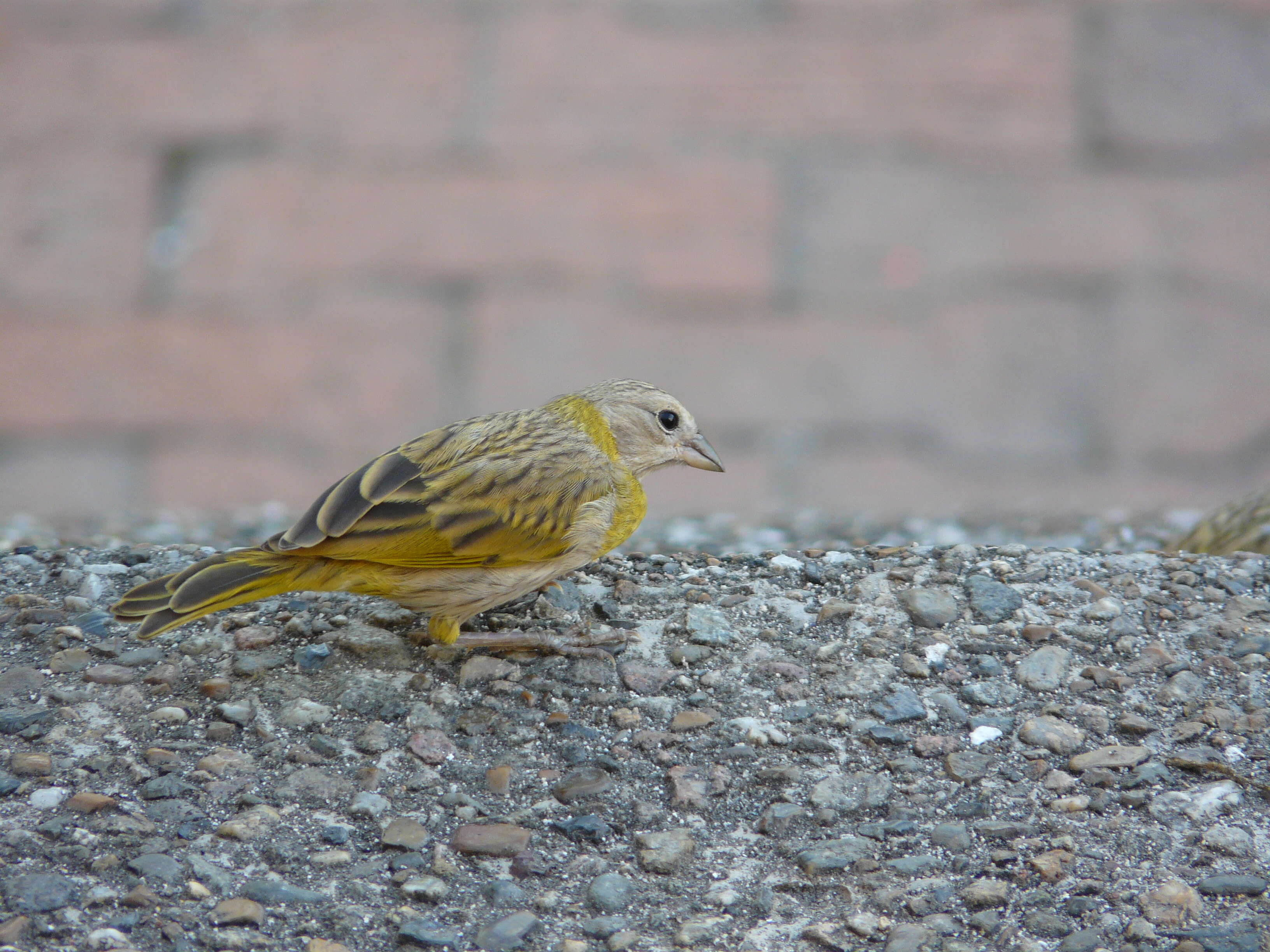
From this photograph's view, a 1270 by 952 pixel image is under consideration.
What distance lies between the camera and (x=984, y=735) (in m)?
1.60

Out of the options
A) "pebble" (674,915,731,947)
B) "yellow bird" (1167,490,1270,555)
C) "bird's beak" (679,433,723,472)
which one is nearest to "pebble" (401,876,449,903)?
"pebble" (674,915,731,947)

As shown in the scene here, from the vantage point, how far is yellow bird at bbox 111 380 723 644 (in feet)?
5.36

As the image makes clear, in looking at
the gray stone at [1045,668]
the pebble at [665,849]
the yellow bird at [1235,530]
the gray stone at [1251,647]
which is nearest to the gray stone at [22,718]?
the pebble at [665,849]

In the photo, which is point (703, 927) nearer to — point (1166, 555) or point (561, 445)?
point (561, 445)

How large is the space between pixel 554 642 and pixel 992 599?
2.10ft

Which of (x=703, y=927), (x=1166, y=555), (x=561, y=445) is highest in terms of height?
(x=561, y=445)

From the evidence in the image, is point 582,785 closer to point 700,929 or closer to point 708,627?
point 700,929

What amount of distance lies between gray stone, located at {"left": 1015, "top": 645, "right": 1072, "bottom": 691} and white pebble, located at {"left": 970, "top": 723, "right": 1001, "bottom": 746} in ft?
0.37

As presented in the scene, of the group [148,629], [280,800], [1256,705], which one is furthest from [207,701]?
[1256,705]

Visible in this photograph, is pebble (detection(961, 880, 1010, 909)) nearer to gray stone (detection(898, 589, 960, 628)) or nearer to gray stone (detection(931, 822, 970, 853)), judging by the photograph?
gray stone (detection(931, 822, 970, 853))

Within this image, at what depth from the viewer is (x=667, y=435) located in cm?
221

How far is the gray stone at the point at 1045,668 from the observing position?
1697 millimetres

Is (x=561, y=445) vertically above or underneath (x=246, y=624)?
above

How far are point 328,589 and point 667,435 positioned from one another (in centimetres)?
71
